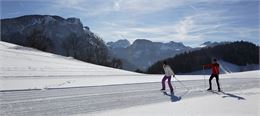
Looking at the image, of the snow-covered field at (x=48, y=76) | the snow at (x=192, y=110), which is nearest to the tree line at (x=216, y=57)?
the snow-covered field at (x=48, y=76)

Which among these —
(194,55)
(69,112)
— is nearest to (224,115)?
(69,112)

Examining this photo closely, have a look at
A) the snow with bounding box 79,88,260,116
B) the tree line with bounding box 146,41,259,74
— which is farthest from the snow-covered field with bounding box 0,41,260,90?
the tree line with bounding box 146,41,259,74

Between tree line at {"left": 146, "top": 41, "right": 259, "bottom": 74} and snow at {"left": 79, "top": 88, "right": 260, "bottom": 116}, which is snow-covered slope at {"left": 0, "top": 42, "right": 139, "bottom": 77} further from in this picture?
tree line at {"left": 146, "top": 41, "right": 259, "bottom": 74}

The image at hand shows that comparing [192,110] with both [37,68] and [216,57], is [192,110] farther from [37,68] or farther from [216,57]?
[216,57]

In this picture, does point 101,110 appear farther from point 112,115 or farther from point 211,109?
point 211,109

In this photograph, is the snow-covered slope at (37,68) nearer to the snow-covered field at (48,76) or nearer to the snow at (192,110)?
the snow-covered field at (48,76)

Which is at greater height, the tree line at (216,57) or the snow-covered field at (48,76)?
the tree line at (216,57)

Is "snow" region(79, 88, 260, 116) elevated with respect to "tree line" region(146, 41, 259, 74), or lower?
lower

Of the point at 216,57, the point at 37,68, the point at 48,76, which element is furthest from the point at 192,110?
the point at 216,57

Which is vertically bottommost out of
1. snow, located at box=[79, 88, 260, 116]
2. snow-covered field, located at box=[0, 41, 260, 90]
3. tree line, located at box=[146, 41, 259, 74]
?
snow, located at box=[79, 88, 260, 116]

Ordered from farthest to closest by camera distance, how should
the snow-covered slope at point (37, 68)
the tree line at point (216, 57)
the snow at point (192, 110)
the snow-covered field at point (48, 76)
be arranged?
the tree line at point (216, 57), the snow-covered slope at point (37, 68), the snow-covered field at point (48, 76), the snow at point (192, 110)

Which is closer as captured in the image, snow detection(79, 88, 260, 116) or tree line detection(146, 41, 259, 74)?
snow detection(79, 88, 260, 116)

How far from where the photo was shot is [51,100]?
13812 mm

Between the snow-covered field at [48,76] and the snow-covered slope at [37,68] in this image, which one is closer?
A: the snow-covered field at [48,76]
